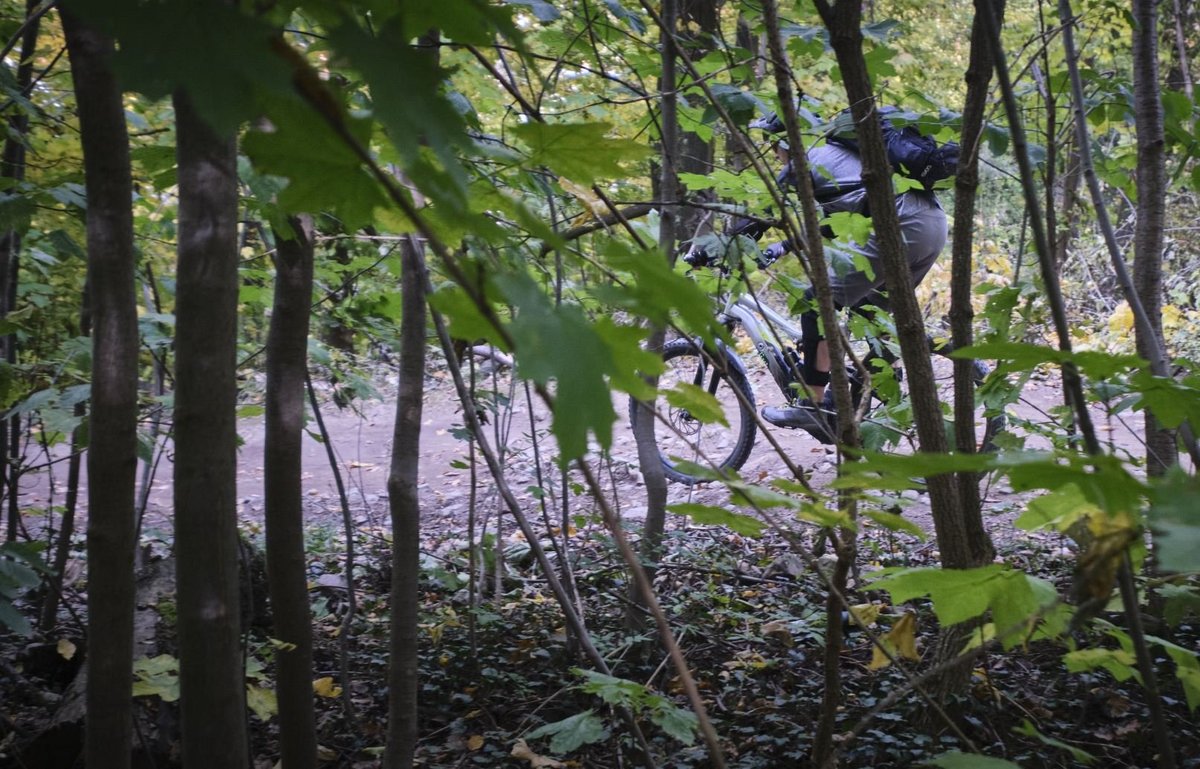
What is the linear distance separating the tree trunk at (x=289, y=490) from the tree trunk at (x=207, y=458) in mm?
549

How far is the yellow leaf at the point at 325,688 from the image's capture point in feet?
8.95

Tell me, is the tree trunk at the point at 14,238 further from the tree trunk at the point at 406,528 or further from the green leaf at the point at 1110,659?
the green leaf at the point at 1110,659

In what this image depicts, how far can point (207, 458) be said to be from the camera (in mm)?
1160

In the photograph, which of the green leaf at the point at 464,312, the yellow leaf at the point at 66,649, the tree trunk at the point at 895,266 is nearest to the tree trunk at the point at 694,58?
the tree trunk at the point at 895,266

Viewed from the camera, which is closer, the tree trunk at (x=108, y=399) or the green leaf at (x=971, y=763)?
the green leaf at (x=971, y=763)

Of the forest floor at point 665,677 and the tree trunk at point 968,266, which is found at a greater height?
the tree trunk at point 968,266

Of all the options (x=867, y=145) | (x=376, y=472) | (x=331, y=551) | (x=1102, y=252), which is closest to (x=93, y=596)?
(x=867, y=145)

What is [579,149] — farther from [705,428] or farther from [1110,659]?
[705,428]

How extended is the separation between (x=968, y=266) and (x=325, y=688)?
226 centimetres

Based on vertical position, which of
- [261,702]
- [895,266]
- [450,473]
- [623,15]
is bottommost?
[261,702]

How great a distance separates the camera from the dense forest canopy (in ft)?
2.05

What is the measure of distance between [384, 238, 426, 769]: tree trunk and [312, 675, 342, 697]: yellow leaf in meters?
0.93

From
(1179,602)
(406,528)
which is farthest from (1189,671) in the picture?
(406,528)

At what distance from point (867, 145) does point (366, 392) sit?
2.26 metres
